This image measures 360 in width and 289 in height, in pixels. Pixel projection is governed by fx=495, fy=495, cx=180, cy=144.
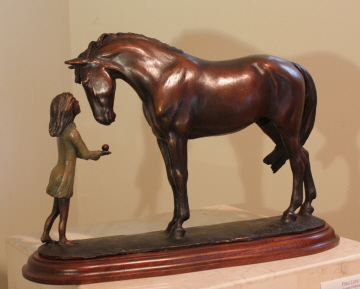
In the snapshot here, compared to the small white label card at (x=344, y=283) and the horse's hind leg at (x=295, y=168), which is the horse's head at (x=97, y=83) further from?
the small white label card at (x=344, y=283)

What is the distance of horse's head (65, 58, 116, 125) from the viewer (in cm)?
113

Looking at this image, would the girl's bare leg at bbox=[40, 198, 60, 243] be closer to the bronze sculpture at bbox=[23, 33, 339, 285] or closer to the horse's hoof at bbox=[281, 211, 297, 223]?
the bronze sculpture at bbox=[23, 33, 339, 285]

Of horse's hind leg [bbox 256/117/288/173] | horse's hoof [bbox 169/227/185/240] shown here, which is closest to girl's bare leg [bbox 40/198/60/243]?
horse's hoof [bbox 169/227/185/240]

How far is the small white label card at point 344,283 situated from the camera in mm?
1159

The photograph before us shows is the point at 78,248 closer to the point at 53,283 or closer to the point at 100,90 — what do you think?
the point at 53,283

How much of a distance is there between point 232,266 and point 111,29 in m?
1.24

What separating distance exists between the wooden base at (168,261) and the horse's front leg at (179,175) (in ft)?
0.26

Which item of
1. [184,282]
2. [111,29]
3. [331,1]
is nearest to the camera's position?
[184,282]

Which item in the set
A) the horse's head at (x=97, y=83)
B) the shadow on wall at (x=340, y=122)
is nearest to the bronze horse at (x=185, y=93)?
the horse's head at (x=97, y=83)

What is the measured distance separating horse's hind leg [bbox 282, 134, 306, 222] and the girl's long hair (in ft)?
1.83

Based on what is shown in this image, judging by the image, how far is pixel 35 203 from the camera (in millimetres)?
1928

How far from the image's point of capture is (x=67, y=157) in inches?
45.2

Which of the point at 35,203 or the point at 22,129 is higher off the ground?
the point at 22,129

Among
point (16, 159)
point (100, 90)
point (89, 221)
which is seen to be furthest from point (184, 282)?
point (89, 221)
